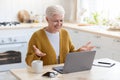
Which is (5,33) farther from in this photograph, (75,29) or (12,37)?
(75,29)

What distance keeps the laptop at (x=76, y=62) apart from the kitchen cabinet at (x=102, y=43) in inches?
50.7

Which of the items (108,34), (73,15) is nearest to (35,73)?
(108,34)

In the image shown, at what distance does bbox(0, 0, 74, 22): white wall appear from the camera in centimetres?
453

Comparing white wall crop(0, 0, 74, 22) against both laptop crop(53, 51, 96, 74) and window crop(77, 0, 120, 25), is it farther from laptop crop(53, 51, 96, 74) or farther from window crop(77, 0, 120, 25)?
laptop crop(53, 51, 96, 74)

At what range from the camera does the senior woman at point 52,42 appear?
7.72 ft

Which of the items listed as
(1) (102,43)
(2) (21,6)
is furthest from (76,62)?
(2) (21,6)

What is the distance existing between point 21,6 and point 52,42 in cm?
242

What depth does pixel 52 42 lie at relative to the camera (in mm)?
2496

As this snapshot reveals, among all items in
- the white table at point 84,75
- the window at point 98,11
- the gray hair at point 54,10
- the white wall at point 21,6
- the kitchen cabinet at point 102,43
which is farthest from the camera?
the white wall at point 21,6

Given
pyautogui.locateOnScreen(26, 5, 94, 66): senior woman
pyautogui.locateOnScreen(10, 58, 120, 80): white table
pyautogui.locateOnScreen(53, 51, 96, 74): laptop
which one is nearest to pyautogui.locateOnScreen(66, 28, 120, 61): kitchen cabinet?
pyautogui.locateOnScreen(26, 5, 94, 66): senior woman

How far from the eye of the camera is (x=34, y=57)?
229cm

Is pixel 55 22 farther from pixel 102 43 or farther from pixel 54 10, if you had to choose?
pixel 102 43

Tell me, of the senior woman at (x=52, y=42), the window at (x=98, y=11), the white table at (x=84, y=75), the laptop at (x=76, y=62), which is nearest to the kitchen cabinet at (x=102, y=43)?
the window at (x=98, y=11)

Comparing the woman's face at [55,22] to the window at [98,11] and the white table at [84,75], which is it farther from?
the window at [98,11]
